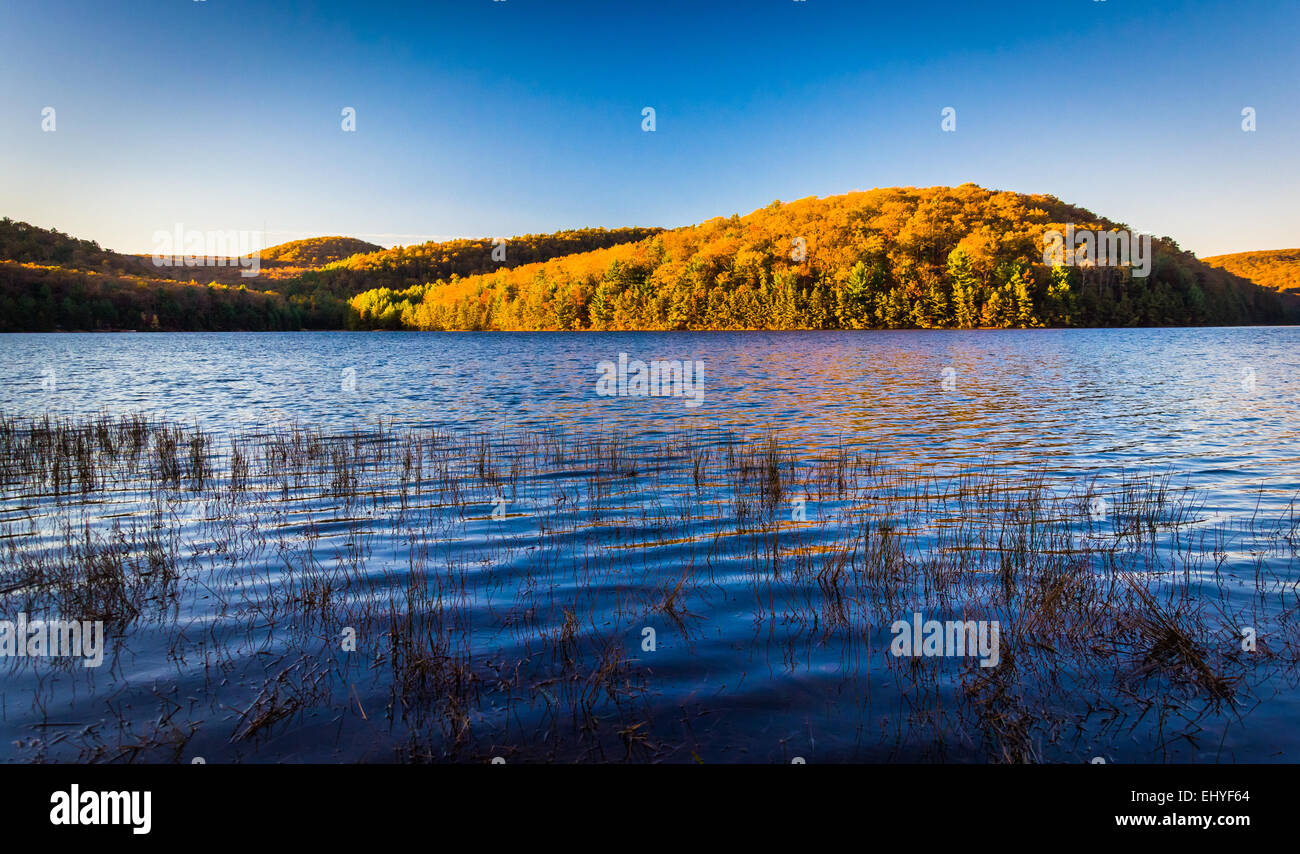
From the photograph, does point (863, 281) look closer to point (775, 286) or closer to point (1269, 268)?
point (775, 286)

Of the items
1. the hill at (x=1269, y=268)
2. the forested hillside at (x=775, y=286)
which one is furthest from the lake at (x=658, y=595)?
the hill at (x=1269, y=268)

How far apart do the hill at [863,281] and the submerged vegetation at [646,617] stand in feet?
331

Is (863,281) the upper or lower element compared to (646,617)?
upper

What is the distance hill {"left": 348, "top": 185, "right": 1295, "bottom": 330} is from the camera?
354 ft

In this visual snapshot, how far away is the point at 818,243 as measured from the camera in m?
127

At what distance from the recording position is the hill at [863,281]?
107750 millimetres

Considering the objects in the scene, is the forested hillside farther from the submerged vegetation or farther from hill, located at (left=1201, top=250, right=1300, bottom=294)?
the submerged vegetation

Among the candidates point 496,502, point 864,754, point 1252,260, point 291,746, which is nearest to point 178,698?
point 291,746

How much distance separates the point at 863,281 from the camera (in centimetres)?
11144

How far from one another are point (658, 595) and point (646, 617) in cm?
58

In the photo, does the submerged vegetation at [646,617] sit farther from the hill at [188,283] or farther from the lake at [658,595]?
the hill at [188,283]

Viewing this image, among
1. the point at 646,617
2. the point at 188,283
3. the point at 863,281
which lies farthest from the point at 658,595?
the point at 188,283

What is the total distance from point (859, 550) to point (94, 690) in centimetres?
743

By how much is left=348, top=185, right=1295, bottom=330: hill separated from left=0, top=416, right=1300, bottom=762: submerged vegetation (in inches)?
3972
